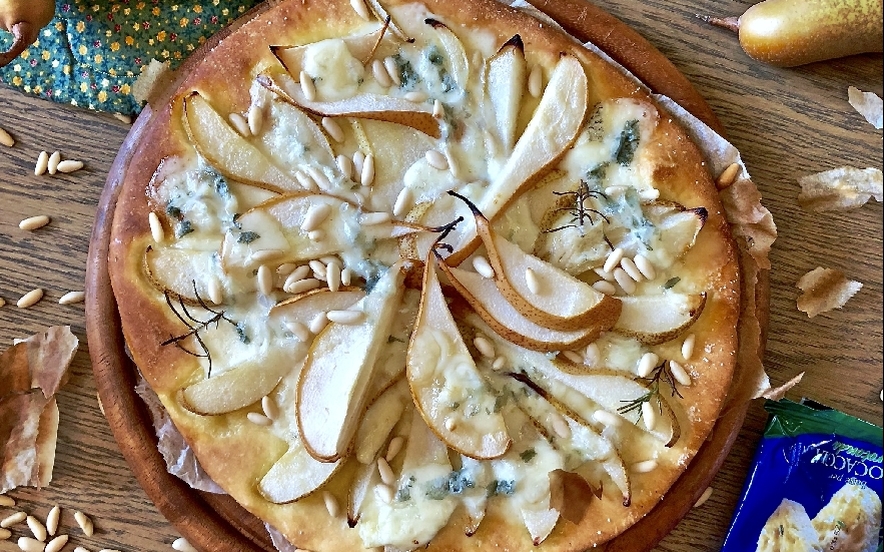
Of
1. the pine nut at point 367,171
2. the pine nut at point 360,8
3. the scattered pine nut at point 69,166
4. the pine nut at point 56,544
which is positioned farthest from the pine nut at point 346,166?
the pine nut at point 56,544

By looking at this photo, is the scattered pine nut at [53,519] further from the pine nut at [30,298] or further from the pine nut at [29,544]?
the pine nut at [30,298]

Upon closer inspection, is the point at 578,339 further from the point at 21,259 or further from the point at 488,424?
the point at 21,259

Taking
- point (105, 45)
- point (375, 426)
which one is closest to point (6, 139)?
point (105, 45)

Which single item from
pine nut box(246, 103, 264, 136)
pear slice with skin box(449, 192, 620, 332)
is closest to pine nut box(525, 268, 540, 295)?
pear slice with skin box(449, 192, 620, 332)

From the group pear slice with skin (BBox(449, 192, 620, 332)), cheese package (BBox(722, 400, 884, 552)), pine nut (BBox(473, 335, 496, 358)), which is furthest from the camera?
cheese package (BBox(722, 400, 884, 552))

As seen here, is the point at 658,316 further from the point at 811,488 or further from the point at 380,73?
the point at 380,73

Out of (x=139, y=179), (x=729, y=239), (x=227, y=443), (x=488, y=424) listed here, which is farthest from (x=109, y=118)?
(x=729, y=239)

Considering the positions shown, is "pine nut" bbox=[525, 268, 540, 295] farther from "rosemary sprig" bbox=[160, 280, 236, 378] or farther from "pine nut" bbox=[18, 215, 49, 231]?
"pine nut" bbox=[18, 215, 49, 231]
